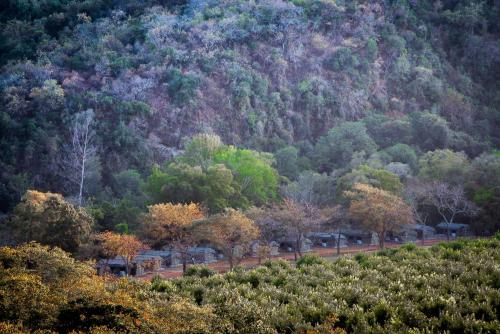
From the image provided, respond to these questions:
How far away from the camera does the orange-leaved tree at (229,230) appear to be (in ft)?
103

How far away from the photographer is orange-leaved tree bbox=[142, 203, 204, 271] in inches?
1278

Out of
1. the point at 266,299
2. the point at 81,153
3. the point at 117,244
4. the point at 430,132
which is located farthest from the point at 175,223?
the point at 430,132

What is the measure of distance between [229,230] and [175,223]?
11.4 feet

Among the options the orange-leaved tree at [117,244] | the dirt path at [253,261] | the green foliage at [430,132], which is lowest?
the dirt path at [253,261]

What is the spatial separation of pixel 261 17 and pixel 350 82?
14714 millimetres

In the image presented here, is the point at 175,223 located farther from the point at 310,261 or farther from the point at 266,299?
the point at 266,299

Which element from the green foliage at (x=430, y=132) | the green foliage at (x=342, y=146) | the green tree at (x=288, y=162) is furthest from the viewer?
the green foliage at (x=430, y=132)

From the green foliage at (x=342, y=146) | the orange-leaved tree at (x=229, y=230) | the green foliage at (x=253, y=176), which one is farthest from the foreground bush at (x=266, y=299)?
the green foliage at (x=342, y=146)

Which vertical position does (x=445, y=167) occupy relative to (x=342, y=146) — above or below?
below

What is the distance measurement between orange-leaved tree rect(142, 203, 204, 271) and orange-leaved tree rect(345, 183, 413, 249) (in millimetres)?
11043

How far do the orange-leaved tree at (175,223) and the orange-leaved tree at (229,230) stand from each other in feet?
4.52

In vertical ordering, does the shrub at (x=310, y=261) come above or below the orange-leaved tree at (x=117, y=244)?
above

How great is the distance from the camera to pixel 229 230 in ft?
103

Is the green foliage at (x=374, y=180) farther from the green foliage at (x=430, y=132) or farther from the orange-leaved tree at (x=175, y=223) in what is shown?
the green foliage at (x=430, y=132)
